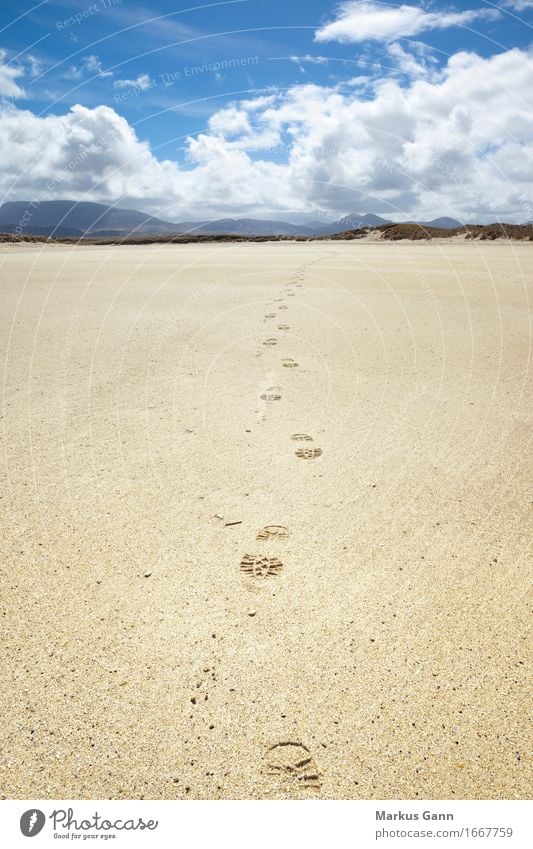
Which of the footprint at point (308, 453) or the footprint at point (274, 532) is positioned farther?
the footprint at point (308, 453)

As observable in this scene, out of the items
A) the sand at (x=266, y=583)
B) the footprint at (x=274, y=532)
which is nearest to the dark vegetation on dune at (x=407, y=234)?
the sand at (x=266, y=583)

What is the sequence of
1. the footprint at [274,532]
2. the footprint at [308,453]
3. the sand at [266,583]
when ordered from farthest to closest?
the footprint at [308,453] → the footprint at [274,532] → the sand at [266,583]

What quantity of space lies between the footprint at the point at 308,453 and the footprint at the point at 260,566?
1.81 m

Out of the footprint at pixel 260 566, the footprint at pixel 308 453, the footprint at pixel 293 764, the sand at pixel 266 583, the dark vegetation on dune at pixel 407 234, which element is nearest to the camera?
the footprint at pixel 293 764

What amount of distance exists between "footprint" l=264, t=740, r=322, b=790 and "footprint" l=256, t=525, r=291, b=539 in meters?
1.75

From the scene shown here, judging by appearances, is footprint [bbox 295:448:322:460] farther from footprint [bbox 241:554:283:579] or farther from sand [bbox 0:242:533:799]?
footprint [bbox 241:554:283:579]

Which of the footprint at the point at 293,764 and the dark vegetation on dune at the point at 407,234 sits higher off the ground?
the dark vegetation on dune at the point at 407,234

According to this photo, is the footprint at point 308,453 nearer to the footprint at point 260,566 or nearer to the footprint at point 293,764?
the footprint at point 260,566

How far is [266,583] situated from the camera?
3574 mm

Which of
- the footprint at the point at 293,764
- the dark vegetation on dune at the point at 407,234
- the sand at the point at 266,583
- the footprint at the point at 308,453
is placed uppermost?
the dark vegetation on dune at the point at 407,234

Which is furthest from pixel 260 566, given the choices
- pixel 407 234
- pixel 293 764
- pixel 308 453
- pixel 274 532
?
pixel 407 234

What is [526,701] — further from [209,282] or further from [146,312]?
[209,282]

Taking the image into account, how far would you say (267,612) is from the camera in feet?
10.8

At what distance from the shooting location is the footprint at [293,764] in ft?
7.64
